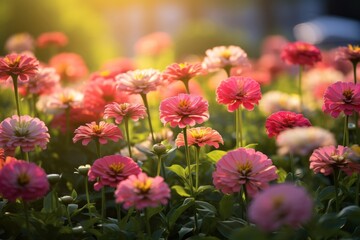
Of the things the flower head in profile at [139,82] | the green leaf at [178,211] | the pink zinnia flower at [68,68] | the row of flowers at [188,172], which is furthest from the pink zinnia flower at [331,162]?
the pink zinnia flower at [68,68]

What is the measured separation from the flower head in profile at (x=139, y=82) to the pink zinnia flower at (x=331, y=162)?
0.62 m

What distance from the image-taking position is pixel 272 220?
121cm

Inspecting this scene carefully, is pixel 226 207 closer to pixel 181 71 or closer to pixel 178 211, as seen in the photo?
pixel 178 211

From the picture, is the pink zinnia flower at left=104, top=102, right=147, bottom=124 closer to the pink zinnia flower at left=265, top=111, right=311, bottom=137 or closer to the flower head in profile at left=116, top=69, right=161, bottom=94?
the flower head in profile at left=116, top=69, right=161, bottom=94

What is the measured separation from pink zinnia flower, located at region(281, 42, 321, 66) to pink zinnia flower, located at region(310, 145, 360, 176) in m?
0.94

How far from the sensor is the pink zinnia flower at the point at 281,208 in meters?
1.20

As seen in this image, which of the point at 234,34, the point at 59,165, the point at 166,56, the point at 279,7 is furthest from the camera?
the point at 279,7

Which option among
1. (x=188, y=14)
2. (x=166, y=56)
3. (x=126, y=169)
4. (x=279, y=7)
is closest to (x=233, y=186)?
(x=126, y=169)

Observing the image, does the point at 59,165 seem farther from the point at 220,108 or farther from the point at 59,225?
the point at 220,108

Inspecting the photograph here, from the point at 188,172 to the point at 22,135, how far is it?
0.54m

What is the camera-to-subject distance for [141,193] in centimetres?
145

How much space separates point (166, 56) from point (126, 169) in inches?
184

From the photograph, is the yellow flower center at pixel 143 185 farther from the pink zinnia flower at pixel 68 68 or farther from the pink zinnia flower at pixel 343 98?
the pink zinnia flower at pixel 68 68

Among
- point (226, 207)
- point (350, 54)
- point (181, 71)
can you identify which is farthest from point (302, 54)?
point (226, 207)
